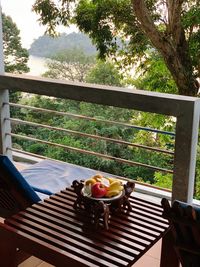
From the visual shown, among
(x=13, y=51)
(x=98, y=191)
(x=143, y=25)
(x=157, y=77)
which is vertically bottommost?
(x=98, y=191)

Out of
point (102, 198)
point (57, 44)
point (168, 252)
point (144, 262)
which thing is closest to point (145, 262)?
point (144, 262)

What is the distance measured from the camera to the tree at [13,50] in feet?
26.8

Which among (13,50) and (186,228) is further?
(13,50)

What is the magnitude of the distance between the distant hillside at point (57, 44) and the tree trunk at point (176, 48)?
6.49 feet

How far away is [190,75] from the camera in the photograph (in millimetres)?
6887

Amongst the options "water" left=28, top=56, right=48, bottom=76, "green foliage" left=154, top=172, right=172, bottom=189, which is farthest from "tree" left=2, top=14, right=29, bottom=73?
"green foliage" left=154, top=172, right=172, bottom=189

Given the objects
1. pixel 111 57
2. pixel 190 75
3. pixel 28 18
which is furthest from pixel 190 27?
pixel 28 18

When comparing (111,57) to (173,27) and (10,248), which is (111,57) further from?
(10,248)

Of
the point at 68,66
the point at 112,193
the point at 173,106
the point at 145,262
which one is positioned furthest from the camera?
the point at 68,66

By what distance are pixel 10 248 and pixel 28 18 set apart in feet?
23.3

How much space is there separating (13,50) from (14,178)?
7010mm

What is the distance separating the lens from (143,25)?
657 cm

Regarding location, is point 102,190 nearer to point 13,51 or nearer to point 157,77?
point 157,77

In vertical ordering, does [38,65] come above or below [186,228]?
above
